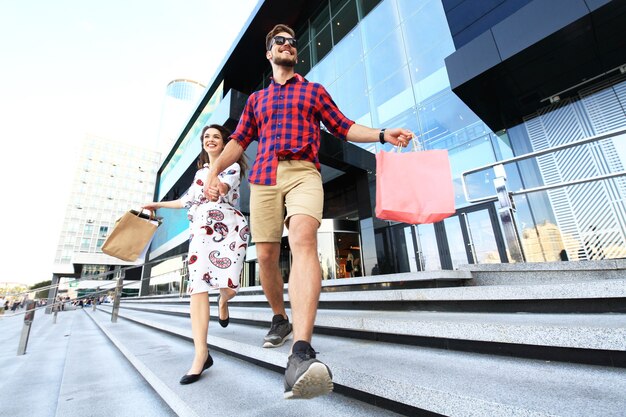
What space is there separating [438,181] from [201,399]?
5.76 feet

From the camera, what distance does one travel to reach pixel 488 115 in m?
5.90

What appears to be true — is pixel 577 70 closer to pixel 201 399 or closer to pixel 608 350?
pixel 608 350

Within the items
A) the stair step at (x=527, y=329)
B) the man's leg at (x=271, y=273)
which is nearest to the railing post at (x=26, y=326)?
the man's leg at (x=271, y=273)

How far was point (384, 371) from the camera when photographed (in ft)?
3.94

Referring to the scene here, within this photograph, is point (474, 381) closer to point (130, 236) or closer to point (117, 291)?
point (130, 236)

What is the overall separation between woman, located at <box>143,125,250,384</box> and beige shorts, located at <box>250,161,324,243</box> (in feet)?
1.09

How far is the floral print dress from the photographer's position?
1891mm

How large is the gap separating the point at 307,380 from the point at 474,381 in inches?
24.7

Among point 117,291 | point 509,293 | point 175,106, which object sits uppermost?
point 175,106

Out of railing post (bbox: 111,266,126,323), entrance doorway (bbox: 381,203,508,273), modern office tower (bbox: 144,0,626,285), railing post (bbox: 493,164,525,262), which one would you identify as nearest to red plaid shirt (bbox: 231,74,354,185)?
modern office tower (bbox: 144,0,626,285)

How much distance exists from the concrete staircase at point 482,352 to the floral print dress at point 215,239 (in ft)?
1.62

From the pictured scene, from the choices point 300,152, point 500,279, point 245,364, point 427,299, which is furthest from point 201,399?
point 500,279

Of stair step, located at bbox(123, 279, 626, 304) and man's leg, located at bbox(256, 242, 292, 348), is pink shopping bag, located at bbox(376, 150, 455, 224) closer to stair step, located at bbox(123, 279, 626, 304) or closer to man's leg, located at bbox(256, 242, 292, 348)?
stair step, located at bbox(123, 279, 626, 304)

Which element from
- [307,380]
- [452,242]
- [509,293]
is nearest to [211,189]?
[307,380]
